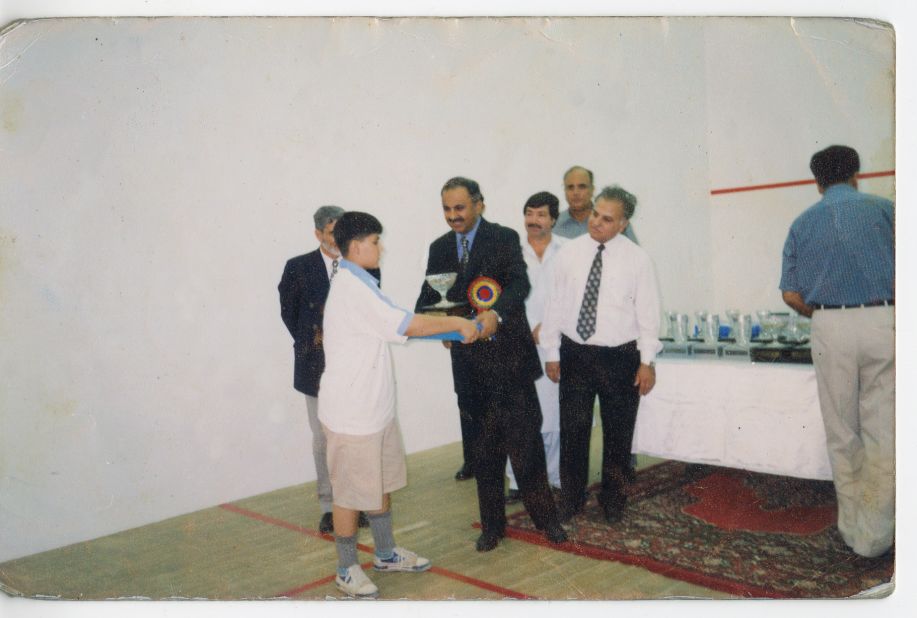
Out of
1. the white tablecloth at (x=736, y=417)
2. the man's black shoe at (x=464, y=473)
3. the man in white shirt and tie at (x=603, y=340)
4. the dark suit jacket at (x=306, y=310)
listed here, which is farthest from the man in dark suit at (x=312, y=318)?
the white tablecloth at (x=736, y=417)

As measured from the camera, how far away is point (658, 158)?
2.85 m

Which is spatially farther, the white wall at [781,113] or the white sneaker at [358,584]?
the white wall at [781,113]

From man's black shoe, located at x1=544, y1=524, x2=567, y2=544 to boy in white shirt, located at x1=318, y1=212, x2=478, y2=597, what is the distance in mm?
703

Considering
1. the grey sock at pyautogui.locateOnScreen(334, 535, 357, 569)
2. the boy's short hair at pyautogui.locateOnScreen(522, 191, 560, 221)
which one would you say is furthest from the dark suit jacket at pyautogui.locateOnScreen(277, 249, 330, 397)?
the boy's short hair at pyautogui.locateOnScreen(522, 191, 560, 221)

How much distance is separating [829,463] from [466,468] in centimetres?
144

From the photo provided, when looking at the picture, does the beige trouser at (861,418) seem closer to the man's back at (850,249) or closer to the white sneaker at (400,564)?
the man's back at (850,249)

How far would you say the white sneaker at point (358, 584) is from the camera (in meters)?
2.46

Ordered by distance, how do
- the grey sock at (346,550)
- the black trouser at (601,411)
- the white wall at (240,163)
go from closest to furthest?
the grey sock at (346,550)
the white wall at (240,163)
the black trouser at (601,411)

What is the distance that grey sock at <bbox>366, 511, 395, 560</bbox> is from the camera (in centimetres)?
252

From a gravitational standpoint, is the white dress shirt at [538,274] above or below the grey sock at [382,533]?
above

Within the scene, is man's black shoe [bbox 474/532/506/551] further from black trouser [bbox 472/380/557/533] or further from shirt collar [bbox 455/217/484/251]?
shirt collar [bbox 455/217/484/251]

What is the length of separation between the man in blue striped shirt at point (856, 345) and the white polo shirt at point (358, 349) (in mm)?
1583

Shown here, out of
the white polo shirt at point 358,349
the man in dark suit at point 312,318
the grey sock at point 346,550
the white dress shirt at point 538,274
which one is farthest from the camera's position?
the white dress shirt at point 538,274

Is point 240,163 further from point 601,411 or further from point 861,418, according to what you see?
point 861,418
